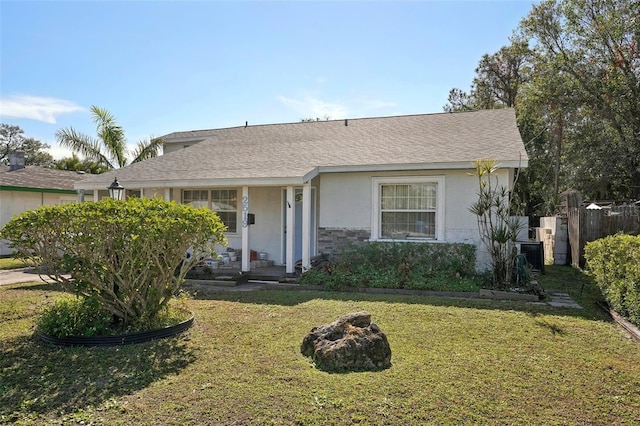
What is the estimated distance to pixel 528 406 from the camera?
3.60 metres

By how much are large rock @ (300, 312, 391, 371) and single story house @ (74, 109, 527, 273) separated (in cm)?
536

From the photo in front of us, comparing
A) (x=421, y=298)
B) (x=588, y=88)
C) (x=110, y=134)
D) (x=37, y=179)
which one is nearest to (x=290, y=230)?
(x=421, y=298)

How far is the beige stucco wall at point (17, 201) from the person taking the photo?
17.4 meters

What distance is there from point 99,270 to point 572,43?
894 inches

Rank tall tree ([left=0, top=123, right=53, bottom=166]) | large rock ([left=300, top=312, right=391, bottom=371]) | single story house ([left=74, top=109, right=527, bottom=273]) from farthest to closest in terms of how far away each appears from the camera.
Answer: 1. tall tree ([left=0, top=123, right=53, bottom=166])
2. single story house ([left=74, top=109, right=527, bottom=273])
3. large rock ([left=300, top=312, right=391, bottom=371])

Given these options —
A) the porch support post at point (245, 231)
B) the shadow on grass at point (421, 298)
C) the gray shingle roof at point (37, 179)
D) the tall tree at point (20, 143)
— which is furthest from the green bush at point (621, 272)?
the tall tree at point (20, 143)

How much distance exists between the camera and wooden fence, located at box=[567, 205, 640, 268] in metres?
12.1

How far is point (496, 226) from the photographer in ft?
30.8

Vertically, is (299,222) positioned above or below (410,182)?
below

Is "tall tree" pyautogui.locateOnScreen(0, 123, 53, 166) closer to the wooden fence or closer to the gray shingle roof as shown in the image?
the gray shingle roof

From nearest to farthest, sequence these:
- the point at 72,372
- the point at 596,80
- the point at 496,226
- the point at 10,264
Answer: the point at 72,372 < the point at 496,226 < the point at 10,264 < the point at 596,80

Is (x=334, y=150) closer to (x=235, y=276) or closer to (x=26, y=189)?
(x=235, y=276)

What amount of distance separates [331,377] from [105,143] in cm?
1800

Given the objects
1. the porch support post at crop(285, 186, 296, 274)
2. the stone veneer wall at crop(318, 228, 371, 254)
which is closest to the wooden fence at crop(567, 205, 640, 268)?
the stone veneer wall at crop(318, 228, 371, 254)
